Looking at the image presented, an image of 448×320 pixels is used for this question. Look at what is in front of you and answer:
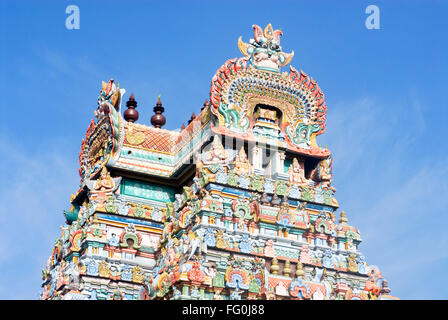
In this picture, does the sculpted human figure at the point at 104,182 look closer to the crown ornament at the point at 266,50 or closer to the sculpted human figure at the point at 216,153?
the sculpted human figure at the point at 216,153

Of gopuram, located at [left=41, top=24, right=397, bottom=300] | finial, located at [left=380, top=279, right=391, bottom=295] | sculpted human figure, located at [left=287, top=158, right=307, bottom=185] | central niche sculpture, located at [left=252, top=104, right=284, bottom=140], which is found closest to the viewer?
gopuram, located at [left=41, top=24, right=397, bottom=300]

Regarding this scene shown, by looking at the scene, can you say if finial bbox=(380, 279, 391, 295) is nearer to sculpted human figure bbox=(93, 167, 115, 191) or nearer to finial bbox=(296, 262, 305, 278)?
finial bbox=(296, 262, 305, 278)

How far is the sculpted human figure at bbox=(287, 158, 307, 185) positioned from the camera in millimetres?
35188

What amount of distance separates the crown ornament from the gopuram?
57mm

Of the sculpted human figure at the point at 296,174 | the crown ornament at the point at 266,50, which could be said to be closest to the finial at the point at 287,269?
the sculpted human figure at the point at 296,174

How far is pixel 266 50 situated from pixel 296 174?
598 cm

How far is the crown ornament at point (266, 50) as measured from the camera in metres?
36.8

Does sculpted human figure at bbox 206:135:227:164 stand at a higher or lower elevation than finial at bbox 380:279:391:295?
higher

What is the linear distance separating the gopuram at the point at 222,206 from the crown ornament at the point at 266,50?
0.19 feet

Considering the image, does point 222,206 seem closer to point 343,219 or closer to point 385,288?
point 343,219

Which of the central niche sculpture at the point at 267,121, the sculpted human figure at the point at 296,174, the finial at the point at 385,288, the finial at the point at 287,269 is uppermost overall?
the central niche sculpture at the point at 267,121

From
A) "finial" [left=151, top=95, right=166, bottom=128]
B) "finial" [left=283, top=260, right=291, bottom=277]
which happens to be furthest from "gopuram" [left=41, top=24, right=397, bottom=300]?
"finial" [left=151, top=95, right=166, bottom=128]

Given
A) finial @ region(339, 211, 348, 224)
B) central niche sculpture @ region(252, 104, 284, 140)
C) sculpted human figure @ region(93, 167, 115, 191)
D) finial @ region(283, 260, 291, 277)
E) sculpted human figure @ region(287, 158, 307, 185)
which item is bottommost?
finial @ region(283, 260, 291, 277)

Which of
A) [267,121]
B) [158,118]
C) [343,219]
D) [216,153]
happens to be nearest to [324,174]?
[343,219]
